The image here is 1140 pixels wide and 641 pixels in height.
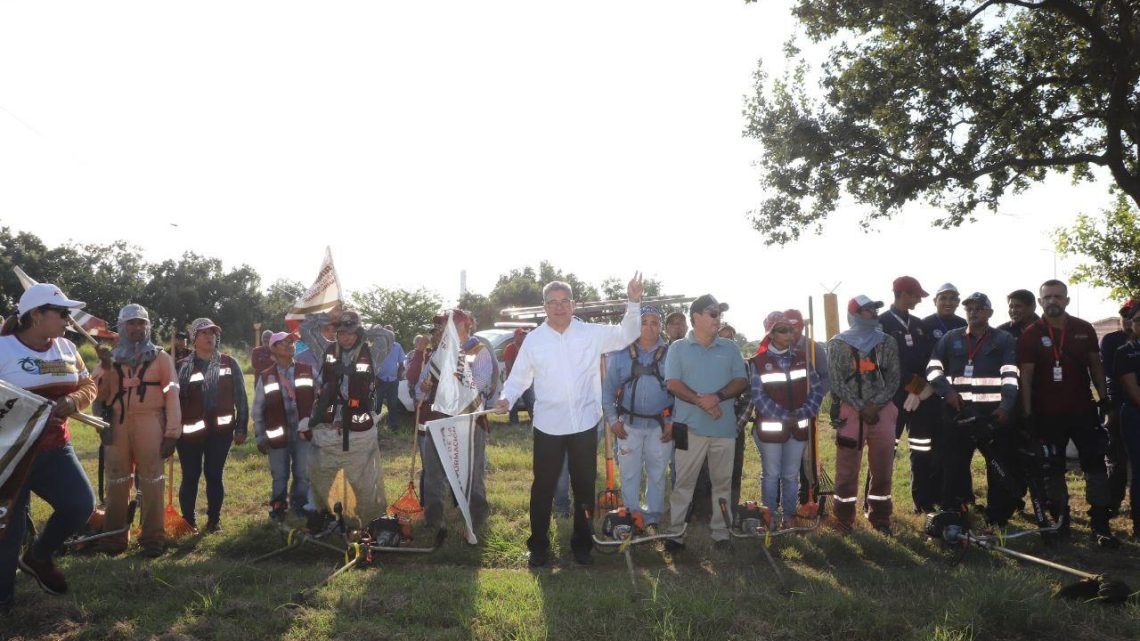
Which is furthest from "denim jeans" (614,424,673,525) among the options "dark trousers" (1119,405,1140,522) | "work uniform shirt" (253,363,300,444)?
"dark trousers" (1119,405,1140,522)

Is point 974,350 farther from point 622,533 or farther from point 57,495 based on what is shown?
point 57,495

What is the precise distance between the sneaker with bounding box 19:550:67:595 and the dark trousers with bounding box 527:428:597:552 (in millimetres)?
3408

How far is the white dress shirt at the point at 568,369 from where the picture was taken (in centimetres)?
634

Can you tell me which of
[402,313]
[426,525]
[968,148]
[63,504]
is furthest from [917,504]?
Answer: [402,313]

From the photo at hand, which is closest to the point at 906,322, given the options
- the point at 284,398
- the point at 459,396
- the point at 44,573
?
the point at 459,396

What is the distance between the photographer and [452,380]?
24.7 ft

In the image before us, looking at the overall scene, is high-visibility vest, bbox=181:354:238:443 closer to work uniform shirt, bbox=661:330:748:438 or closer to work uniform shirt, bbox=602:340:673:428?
work uniform shirt, bbox=602:340:673:428

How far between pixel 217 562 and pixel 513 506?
9.95 feet

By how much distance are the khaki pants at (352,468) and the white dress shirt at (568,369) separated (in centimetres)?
157

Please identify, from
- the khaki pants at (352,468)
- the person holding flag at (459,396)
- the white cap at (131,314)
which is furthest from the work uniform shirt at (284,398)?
the person holding flag at (459,396)

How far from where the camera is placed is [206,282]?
64.7 metres

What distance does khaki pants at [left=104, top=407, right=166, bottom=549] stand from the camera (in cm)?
706

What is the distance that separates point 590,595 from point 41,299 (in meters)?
4.28

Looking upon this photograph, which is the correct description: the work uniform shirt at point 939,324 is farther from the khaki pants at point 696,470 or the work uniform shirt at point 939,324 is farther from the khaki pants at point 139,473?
the khaki pants at point 139,473
